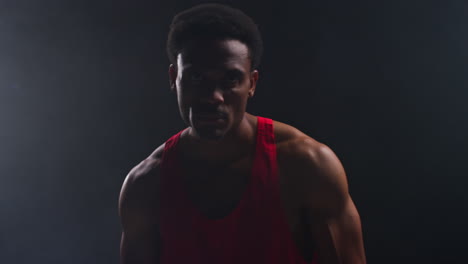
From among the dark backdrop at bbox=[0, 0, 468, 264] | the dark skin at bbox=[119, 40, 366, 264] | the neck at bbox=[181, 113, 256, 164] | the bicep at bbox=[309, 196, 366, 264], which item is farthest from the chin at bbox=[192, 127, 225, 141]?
the dark backdrop at bbox=[0, 0, 468, 264]

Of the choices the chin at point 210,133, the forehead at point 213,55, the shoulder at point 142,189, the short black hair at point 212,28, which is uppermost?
the short black hair at point 212,28

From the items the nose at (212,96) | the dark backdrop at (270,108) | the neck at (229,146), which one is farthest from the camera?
the dark backdrop at (270,108)

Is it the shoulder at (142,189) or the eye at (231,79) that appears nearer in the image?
the eye at (231,79)

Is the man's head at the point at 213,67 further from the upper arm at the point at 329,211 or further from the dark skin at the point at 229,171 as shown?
the upper arm at the point at 329,211

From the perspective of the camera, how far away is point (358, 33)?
123cm

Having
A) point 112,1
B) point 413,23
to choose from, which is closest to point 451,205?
point 413,23

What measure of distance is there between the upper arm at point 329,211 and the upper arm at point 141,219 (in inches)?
13.3

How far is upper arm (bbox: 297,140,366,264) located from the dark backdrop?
0.52 metres

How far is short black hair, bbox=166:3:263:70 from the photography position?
74cm

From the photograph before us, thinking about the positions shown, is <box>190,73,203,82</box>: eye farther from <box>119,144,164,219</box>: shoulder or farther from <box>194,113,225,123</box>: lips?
<box>119,144,164,219</box>: shoulder

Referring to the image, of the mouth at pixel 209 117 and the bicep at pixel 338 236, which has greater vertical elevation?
the mouth at pixel 209 117

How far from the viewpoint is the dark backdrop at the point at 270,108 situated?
3.97 ft

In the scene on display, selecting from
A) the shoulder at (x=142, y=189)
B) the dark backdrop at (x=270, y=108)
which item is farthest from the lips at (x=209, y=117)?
the dark backdrop at (x=270, y=108)

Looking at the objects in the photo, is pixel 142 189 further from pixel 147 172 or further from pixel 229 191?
pixel 229 191
